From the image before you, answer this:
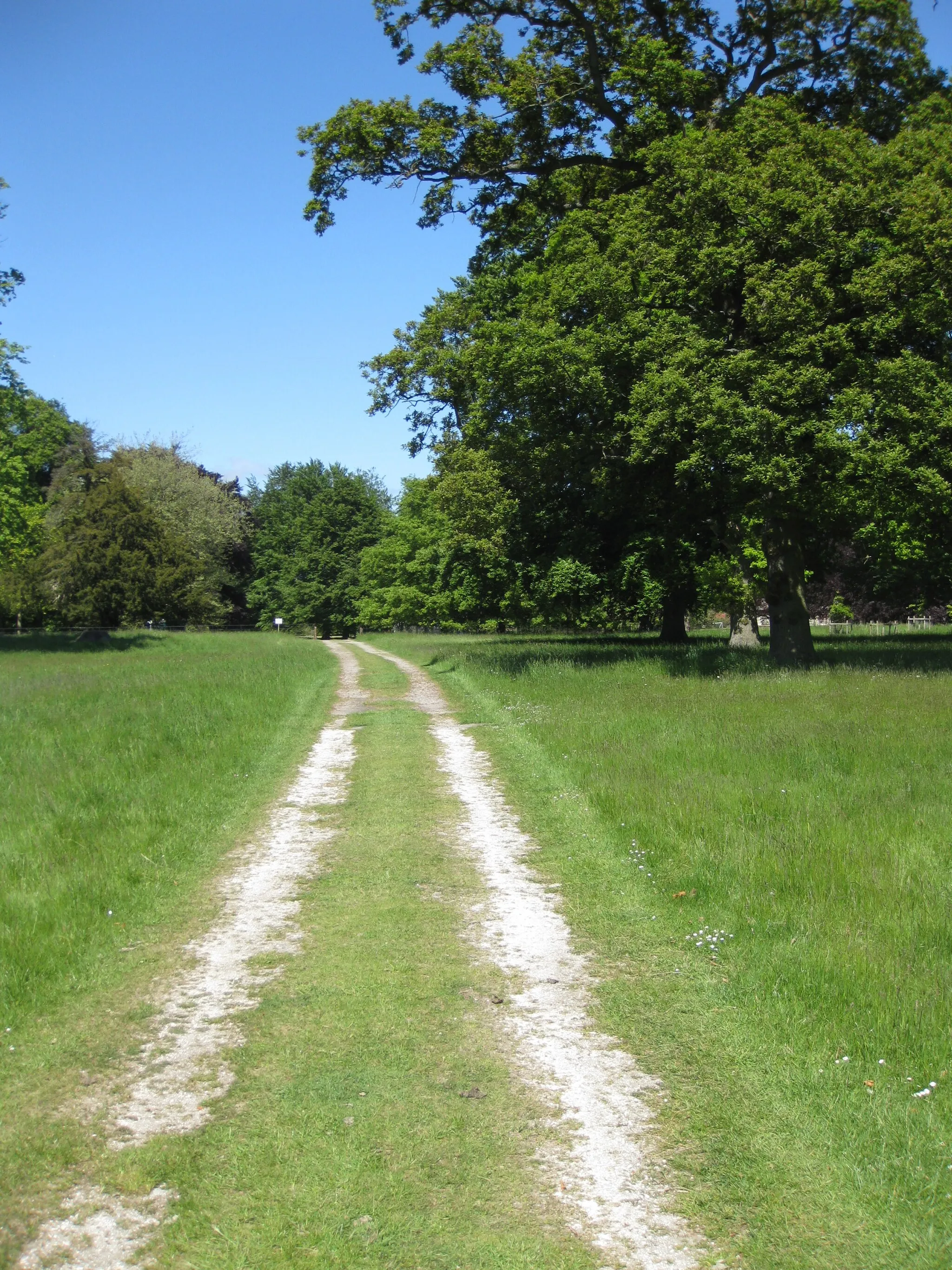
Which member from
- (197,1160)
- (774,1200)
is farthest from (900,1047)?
(197,1160)

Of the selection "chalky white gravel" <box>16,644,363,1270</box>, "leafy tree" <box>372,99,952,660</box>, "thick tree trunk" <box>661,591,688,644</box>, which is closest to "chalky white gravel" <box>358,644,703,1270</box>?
"chalky white gravel" <box>16,644,363,1270</box>

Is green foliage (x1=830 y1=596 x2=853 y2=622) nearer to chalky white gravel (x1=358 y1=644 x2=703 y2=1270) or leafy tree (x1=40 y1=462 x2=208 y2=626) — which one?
leafy tree (x1=40 y1=462 x2=208 y2=626)

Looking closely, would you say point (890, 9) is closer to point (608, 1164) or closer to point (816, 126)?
point (816, 126)

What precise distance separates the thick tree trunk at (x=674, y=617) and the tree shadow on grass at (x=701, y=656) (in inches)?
24.1

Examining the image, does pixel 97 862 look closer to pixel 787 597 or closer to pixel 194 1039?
pixel 194 1039

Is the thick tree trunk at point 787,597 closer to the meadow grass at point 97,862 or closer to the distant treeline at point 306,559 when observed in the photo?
the distant treeline at point 306,559

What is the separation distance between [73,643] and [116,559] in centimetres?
850

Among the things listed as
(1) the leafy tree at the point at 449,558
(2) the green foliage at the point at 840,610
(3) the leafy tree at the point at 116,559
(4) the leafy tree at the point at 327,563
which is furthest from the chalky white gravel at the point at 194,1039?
(4) the leafy tree at the point at 327,563

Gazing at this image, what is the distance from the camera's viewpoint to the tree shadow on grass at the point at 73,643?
42312mm

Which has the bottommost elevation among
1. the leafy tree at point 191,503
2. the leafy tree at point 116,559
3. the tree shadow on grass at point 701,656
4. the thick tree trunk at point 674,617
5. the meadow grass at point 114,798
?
the meadow grass at point 114,798

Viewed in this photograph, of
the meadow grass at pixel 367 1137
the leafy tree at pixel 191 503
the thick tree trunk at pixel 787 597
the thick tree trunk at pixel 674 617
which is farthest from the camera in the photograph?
the leafy tree at pixel 191 503

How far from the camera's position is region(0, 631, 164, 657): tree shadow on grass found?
4231 centimetres

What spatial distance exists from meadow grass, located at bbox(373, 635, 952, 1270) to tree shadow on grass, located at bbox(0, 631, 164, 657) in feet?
107

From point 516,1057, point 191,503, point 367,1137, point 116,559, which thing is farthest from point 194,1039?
point 191,503
